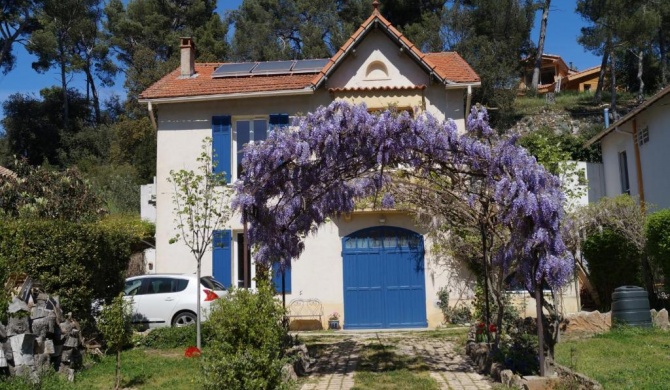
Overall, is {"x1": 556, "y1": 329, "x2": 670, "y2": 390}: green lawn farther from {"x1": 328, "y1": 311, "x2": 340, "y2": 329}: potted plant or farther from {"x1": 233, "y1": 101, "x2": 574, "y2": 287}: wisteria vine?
{"x1": 328, "y1": 311, "x2": 340, "y2": 329}: potted plant

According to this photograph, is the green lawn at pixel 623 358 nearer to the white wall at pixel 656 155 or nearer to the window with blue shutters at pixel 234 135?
the white wall at pixel 656 155

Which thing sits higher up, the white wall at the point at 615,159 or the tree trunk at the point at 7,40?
the tree trunk at the point at 7,40

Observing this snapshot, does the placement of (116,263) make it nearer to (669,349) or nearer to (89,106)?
(669,349)

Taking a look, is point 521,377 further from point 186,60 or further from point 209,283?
point 186,60

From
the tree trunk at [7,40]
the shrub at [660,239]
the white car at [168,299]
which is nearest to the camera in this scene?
the shrub at [660,239]

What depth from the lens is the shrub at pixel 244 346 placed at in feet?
23.5

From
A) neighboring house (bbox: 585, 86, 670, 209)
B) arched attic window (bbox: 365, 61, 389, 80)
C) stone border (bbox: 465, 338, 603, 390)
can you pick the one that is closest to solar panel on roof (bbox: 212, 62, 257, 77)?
arched attic window (bbox: 365, 61, 389, 80)

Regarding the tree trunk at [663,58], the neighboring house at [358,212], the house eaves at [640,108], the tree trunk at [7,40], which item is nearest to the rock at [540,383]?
the neighboring house at [358,212]

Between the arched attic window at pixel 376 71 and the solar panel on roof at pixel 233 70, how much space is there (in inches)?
153

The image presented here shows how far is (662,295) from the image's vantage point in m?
15.9

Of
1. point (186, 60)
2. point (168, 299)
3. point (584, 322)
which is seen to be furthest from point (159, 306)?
point (584, 322)

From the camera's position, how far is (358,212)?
1656cm

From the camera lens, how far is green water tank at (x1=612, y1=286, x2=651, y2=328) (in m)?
13.1

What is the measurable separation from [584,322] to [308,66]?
10.5 meters
